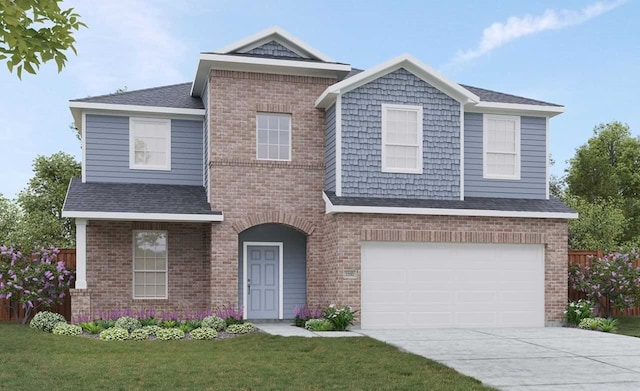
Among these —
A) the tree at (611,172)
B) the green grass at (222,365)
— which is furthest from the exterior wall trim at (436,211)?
the tree at (611,172)

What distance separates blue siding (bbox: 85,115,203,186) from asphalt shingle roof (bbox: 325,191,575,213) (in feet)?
15.0

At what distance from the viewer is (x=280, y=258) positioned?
19984mm

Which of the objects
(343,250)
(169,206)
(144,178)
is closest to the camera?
(343,250)

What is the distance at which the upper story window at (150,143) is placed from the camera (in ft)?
66.3

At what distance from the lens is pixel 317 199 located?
19.4m

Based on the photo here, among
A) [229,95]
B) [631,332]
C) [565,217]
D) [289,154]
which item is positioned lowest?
[631,332]

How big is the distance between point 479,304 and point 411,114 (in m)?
5.23

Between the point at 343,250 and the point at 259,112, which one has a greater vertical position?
the point at 259,112

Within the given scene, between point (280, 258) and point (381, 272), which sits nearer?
point (381, 272)

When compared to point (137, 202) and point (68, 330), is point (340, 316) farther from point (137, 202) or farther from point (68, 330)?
point (68, 330)

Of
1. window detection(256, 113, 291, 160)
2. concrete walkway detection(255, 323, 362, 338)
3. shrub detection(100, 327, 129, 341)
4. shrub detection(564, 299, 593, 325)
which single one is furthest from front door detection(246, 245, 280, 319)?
shrub detection(564, 299, 593, 325)

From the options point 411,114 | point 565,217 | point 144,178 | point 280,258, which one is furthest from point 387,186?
point 144,178

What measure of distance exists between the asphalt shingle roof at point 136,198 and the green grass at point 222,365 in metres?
3.88

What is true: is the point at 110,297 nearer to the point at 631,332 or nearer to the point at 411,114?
the point at 411,114
